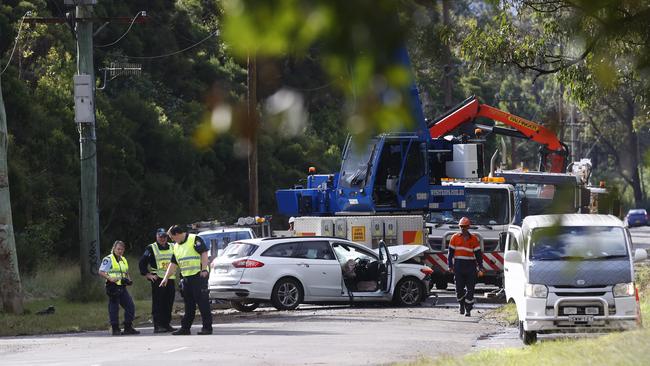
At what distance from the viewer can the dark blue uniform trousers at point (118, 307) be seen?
19.2m

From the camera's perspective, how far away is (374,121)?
343 cm

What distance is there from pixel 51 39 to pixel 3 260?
48.0 feet

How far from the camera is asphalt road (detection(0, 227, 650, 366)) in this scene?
14.7 meters

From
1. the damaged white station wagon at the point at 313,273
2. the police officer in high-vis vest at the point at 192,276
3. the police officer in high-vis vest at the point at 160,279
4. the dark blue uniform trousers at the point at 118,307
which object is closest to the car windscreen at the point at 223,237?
the damaged white station wagon at the point at 313,273

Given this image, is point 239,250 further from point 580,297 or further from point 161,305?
point 580,297

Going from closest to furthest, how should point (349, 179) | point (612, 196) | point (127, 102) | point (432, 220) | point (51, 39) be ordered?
point (612, 196), point (349, 179), point (432, 220), point (127, 102), point (51, 39)

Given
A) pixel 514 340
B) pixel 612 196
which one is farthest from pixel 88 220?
pixel 612 196

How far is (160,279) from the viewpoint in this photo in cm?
1967

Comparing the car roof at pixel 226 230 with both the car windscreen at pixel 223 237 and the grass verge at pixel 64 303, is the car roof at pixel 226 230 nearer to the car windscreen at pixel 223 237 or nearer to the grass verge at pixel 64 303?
the car windscreen at pixel 223 237

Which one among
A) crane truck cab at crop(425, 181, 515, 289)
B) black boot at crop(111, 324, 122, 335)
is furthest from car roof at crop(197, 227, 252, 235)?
black boot at crop(111, 324, 122, 335)

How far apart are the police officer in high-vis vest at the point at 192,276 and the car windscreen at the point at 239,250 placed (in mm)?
4845

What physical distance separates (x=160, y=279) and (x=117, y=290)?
0.70m

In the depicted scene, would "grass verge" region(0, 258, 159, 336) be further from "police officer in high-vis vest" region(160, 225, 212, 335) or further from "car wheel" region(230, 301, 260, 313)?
"police officer in high-vis vest" region(160, 225, 212, 335)

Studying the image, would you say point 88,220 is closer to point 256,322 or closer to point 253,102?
point 256,322
